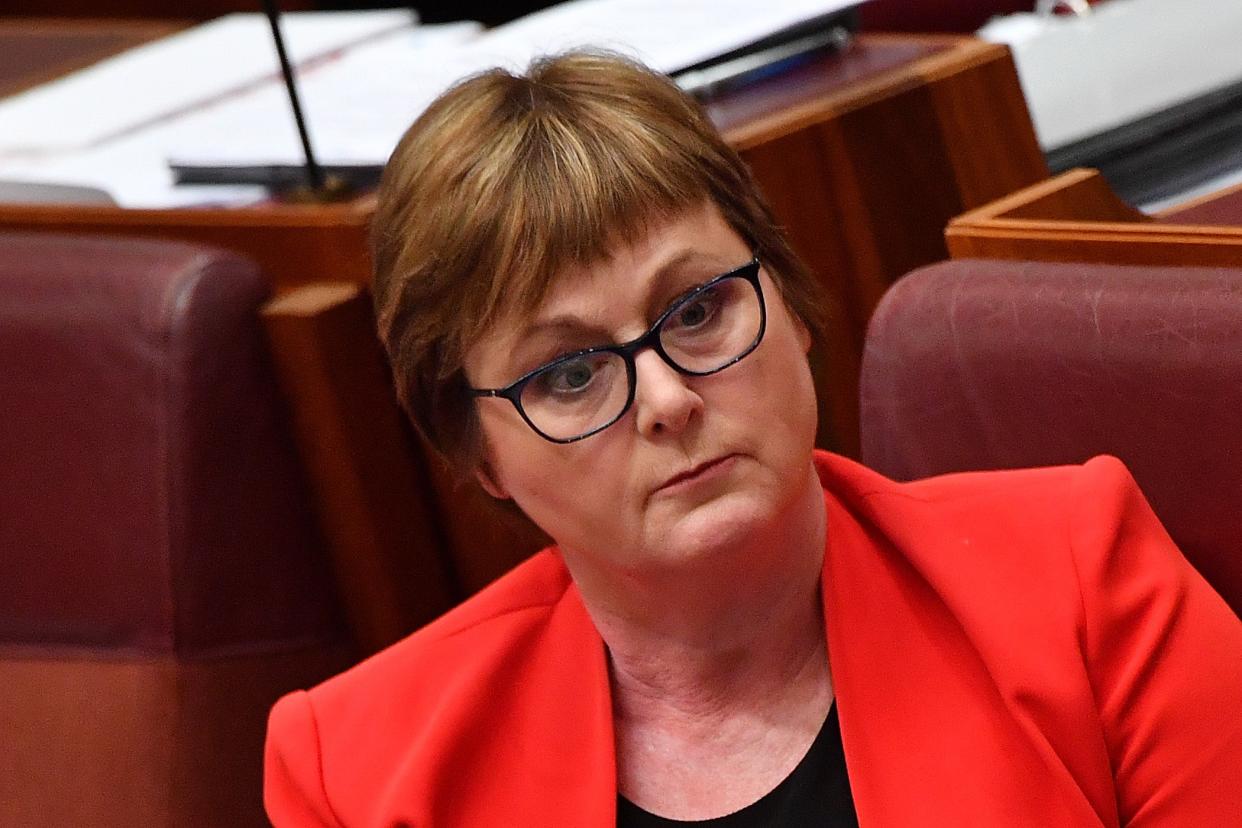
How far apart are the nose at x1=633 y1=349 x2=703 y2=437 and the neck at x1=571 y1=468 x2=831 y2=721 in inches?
4.7

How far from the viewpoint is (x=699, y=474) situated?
1.06 metres

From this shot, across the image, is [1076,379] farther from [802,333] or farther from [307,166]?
[307,166]

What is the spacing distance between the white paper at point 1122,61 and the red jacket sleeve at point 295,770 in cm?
85

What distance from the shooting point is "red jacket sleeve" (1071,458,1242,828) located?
3.41ft

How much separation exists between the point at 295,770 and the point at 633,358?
1.36ft

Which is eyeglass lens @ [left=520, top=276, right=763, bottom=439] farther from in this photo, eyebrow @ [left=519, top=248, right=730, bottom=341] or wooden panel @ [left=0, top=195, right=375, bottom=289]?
wooden panel @ [left=0, top=195, right=375, bottom=289]

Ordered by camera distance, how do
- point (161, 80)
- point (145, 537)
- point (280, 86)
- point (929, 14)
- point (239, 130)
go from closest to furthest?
point (145, 537) → point (239, 130) → point (280, 86) → point (161, 80) → point (929, 14)

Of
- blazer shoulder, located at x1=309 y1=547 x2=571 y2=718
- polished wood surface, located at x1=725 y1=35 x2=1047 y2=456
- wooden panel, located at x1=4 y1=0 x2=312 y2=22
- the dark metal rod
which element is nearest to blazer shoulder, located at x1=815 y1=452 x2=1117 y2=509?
blazer shoulder, located at x1=309 y1=547 x2=571 y2=718

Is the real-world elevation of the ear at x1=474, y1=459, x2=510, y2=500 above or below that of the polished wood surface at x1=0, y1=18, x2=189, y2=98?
below

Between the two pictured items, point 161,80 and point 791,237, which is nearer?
point 791,237

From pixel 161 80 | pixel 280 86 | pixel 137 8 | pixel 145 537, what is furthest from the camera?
pixel 137 8

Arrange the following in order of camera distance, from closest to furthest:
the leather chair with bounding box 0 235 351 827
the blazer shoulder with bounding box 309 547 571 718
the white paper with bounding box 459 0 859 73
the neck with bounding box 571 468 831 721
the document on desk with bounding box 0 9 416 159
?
the neck with bounding box 571 468 831 721, the blazer shoulder with bounding box 309 547 571 718, the leather chair with bounding box 0 235 351 827, the white paper with bounding box 459 0 859 73, the document on desk with bounding box 0 9 416 159

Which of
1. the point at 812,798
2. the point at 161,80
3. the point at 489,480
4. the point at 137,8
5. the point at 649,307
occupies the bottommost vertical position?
the point at 812,798

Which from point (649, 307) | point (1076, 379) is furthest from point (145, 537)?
point (1076, 379)
